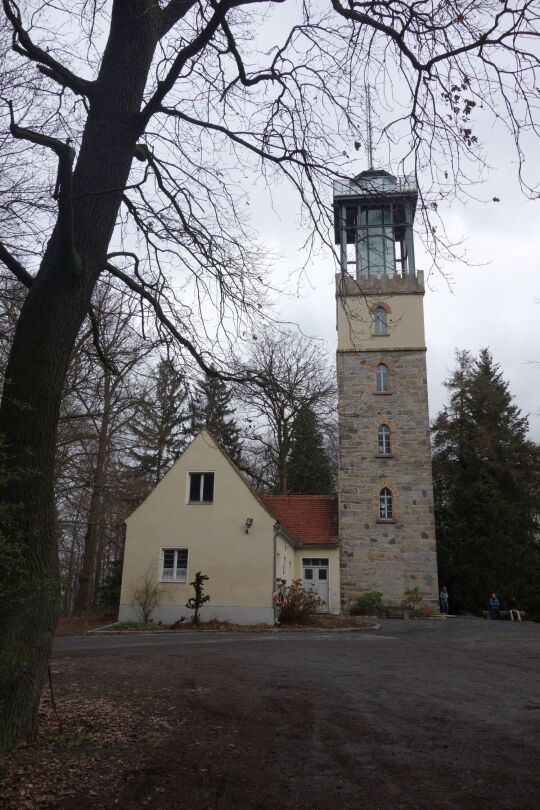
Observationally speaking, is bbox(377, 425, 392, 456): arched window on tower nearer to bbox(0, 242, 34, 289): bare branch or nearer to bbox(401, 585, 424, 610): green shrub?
bbox(401, 585, 424, 610): green shrub

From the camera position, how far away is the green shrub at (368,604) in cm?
2564

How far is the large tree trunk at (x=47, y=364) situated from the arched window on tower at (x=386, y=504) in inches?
917

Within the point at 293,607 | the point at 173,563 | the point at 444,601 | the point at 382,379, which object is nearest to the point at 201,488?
the point at 173,563

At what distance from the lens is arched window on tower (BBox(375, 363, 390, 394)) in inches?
1150

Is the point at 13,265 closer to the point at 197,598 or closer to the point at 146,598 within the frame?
the point at 197,598

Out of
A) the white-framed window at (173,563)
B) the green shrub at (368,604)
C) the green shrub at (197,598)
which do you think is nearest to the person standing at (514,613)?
the green shrub at (368,604)

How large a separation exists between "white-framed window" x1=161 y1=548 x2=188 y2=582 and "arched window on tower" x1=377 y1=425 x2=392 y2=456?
9884 mm

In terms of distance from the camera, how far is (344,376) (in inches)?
1166

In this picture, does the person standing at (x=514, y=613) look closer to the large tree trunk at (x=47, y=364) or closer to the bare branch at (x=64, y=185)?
the large tree trunk at (x=47, y=364)

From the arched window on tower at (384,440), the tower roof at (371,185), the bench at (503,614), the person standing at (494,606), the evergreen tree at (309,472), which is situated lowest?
the bench at (503,614)

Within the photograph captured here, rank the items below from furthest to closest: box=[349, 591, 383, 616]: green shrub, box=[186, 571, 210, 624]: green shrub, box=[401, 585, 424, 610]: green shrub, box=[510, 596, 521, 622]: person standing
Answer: box=[510, 596, 521, 622]: person standing < box=[401, 585, 424, 610]: green shrub < box=[349, 591, 383, 616]: green shrub < box=[186, 571, 210, 624]: green shrub

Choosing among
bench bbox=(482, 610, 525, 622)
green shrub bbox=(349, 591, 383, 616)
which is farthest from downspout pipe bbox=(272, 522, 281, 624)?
bench bbox=(482, 610, 525, 622)

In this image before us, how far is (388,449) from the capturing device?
28406 mm

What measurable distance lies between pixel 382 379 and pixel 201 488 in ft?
34.0
